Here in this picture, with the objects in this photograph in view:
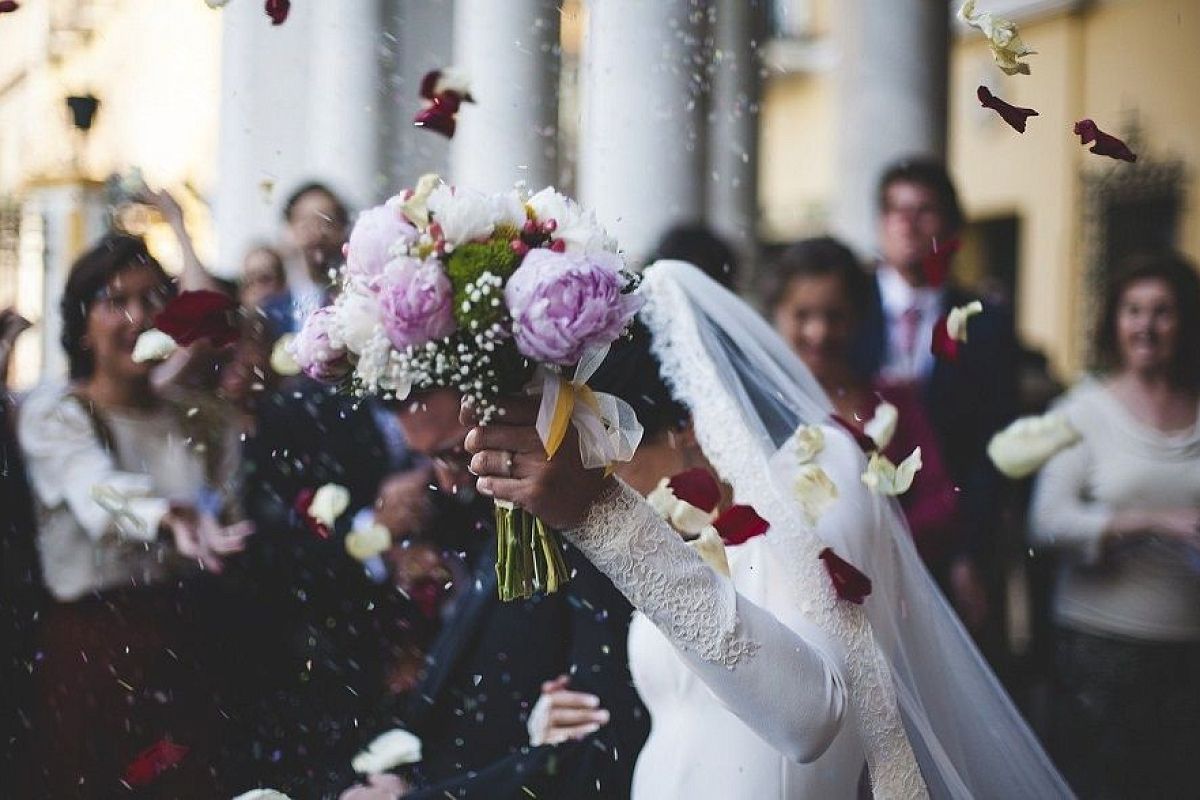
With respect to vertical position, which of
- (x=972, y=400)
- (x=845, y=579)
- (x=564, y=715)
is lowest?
(x=564, y=715)

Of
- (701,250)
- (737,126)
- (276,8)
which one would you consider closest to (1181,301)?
(701,250)

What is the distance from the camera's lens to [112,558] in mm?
4758

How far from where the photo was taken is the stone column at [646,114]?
6.22 metres

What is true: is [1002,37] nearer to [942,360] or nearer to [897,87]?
[942,360]

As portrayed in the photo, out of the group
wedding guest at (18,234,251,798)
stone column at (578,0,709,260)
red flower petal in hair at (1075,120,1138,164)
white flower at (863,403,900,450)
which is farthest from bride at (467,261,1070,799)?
stone column at (578,0,709,260)

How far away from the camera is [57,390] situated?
4.89 metres

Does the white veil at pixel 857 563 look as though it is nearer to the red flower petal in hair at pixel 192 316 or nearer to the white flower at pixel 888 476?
the white flower at pixel 888 476

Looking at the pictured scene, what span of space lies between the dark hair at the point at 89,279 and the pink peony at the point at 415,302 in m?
2.71

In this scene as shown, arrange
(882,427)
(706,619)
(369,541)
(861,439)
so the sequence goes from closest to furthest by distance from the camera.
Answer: (706,619)
(861,439)
(882,427)
(369,541)

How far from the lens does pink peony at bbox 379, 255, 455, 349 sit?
2217 mm

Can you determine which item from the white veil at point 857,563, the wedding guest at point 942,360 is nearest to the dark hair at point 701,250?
the wedding guest at point 942,360

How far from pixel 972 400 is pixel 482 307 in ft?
10.7

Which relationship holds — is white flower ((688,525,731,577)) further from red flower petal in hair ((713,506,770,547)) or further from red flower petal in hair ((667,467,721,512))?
red flower petal in hair ((667,467,721,512))

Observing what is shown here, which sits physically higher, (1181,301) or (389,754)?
(1181,301)
